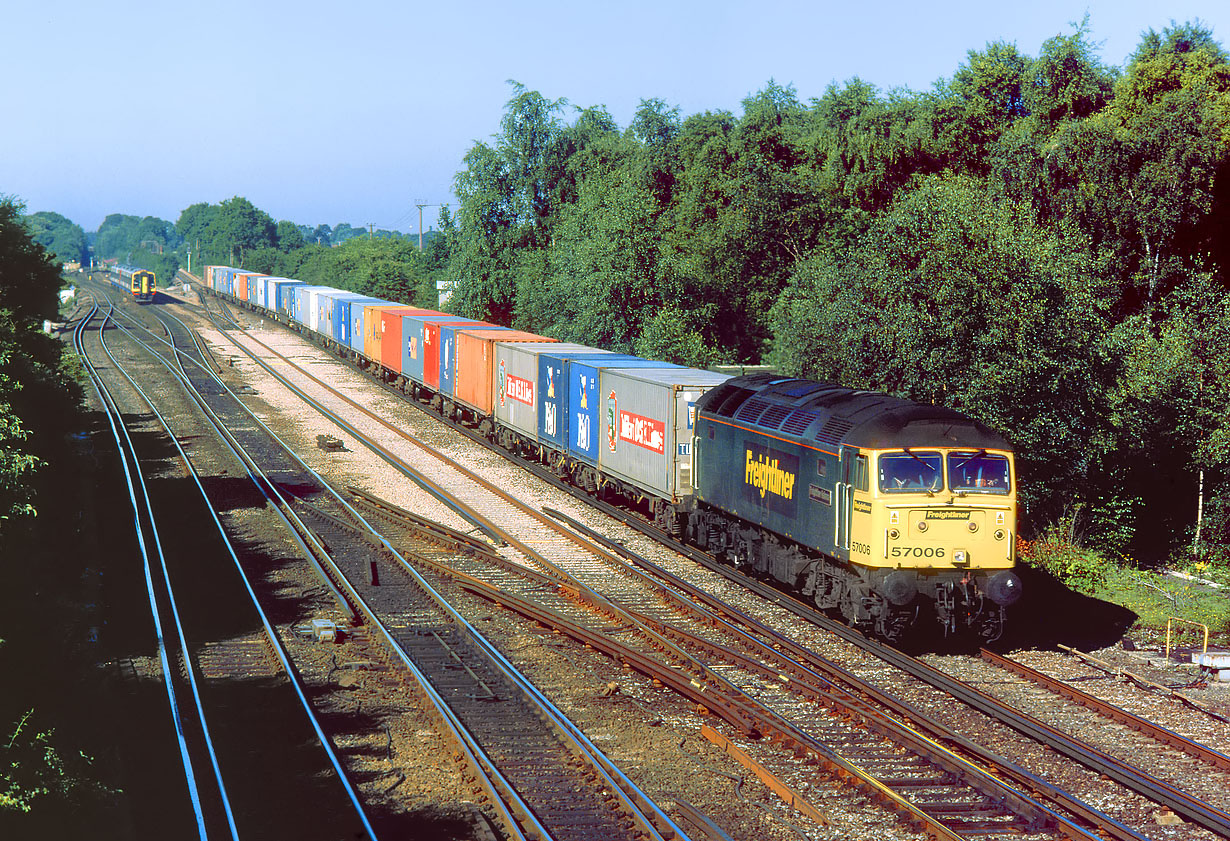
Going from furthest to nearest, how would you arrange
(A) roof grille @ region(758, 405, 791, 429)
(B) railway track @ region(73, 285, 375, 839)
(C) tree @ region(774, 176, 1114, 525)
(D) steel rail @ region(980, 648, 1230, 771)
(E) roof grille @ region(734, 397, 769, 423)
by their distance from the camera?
(C) tree @ region(774, 176, 1114, 525), (E) roof grille @ region(734, 397, 769, 423), (A) roof grille @ region(758, 405, 791, 429), (D) steel rail @ region(980, 648, 1230, 771), (B) railway track @ region(73, 285, 375, 839)

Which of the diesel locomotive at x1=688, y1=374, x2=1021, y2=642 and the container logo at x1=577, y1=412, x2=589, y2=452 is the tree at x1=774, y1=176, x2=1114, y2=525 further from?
the container logo at x1=577, y1=412, x2=589, y2=452

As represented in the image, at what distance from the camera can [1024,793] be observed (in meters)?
13.1

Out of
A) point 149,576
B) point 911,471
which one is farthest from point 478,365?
point 911,471

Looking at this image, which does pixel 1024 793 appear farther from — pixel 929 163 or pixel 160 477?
pixel 929 163

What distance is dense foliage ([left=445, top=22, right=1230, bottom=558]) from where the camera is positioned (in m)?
26.2

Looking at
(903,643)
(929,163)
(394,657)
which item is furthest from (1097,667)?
(929,163)

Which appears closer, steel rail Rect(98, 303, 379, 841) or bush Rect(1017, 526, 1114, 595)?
steel rail Rect(98, 303, 379, 841)

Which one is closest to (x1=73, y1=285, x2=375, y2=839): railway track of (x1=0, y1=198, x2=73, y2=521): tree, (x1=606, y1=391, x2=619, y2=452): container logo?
(x1=0, y1=198, x2=73, y2=521): tree

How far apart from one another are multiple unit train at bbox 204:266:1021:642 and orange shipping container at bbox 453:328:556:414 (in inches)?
191

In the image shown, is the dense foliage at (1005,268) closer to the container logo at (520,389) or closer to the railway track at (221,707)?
the container logo at (520,389)

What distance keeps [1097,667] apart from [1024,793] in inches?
227

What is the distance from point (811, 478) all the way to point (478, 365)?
21978 millimetres

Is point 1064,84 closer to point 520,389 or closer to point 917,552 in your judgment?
point 520,389

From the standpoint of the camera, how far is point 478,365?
39.4m
